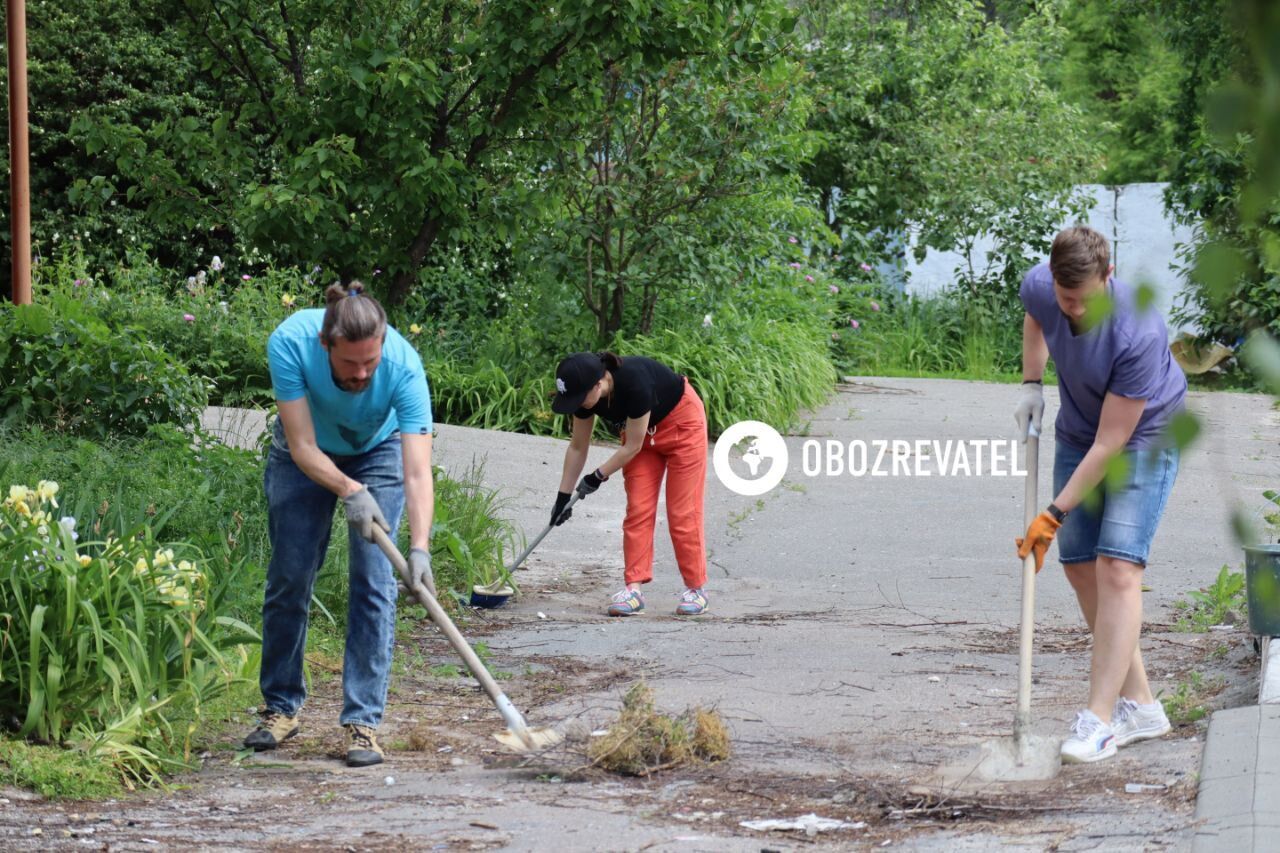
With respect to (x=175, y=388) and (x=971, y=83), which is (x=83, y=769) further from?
(x=971, y=83)

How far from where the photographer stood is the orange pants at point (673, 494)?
7512mm

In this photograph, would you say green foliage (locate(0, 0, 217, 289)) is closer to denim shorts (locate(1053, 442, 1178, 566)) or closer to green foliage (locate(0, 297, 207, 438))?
green foliage (locate(0, 297, 207, 438))

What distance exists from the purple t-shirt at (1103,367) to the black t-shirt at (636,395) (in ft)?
8.37

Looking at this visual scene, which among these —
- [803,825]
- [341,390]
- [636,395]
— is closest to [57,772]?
[341,390]

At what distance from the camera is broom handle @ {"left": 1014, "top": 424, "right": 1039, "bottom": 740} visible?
4582 mm

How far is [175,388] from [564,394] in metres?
2.29

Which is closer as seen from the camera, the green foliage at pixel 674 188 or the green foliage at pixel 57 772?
the green foliage at pixel 57 772

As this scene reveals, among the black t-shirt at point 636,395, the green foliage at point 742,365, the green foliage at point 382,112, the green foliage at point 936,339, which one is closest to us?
the black t-shirt at point 636,395

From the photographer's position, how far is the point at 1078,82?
117 ft

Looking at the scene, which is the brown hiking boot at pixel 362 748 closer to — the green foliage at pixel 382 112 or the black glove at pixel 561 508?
the black glove at pixel 561 508

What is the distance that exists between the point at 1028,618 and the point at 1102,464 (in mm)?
580

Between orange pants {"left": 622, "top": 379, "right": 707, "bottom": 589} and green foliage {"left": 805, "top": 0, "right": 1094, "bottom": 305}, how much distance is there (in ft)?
42.7

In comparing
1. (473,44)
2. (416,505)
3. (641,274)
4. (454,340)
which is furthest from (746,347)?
(416,505)

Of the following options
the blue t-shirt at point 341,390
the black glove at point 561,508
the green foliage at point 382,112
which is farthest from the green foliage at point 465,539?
the blue t-shirt at point 341,390
